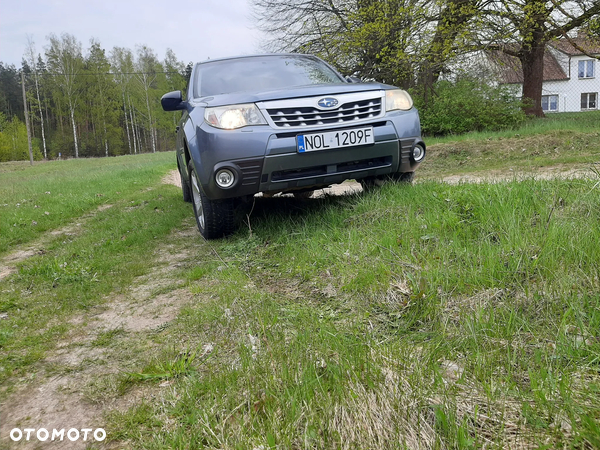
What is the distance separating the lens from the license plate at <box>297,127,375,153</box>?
361 cm

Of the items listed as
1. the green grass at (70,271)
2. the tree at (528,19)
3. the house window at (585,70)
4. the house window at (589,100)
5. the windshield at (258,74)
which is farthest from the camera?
the house window at (589,100)

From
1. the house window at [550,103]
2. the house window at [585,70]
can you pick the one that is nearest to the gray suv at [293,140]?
the house window at [550,103]

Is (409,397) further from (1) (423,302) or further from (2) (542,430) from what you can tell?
(1) (423,302)

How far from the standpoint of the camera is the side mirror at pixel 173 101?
188 inches

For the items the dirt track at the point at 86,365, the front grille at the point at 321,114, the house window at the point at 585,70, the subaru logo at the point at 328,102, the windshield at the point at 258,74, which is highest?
the house window at the point at 585,70

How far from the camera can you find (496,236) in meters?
2.76

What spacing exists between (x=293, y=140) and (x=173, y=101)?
1896mm

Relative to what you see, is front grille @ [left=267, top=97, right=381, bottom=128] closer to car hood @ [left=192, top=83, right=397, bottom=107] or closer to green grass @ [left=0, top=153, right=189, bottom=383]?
car hood @ [left=192, top=83, right=397, bottom=107]

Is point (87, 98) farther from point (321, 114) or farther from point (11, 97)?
point (321, 114)

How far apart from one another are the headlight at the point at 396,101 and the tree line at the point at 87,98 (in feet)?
165

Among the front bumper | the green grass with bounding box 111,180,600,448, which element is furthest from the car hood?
the green grass with bounding box 111,180,600,448

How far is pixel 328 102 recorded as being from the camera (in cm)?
375

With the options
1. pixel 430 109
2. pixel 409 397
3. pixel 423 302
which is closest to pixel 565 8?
pixel 430 109

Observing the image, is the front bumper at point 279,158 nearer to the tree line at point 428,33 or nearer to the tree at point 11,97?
the tree line at point 428,33
